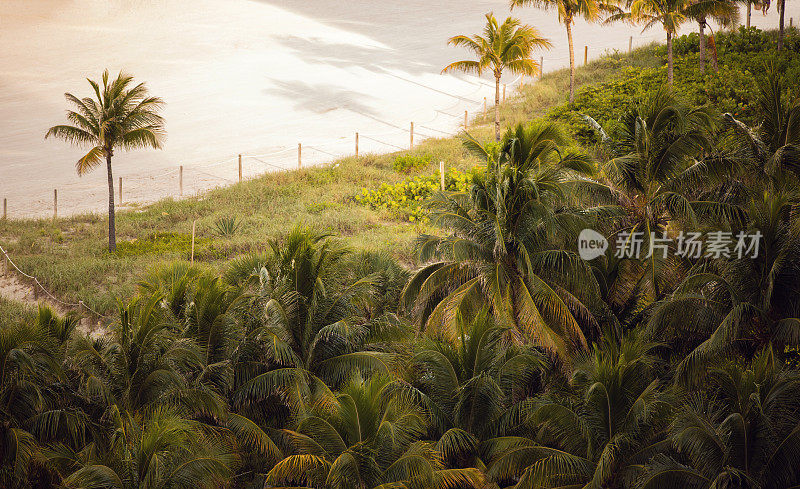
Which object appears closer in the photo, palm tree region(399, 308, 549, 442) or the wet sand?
palm tree region(399, 308, 549, 442)

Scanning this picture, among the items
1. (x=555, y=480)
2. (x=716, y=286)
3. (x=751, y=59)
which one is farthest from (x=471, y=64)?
(x=555, y=480)

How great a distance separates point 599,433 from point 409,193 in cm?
2085

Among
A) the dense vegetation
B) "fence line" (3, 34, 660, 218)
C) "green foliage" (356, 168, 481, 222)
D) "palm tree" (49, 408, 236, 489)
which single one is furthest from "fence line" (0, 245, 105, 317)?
"green foliage" (356, 168, 481, 222)

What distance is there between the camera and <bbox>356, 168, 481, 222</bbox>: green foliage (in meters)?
30.5

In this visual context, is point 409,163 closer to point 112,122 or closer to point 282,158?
point 282,158

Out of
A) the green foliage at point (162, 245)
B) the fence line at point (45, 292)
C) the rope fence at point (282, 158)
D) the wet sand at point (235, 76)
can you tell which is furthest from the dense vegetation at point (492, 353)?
the wet sand at point (235, 76)

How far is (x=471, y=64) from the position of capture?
33031 mm

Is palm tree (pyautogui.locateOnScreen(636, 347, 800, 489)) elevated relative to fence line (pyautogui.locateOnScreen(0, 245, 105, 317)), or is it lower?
lower

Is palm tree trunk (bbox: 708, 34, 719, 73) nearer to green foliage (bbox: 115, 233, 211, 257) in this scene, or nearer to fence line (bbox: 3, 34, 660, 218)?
fence line (bbox: 3, 34, 660, 218)

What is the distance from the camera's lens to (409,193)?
106 ft

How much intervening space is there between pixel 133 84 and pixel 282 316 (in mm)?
52767

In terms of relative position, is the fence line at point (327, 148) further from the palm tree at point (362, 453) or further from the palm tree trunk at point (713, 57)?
the palm tree at point (362, 453)

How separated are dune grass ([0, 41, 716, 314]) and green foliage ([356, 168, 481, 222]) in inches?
22.3

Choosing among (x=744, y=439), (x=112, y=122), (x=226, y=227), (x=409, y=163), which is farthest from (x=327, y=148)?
(x=744, y=439)
